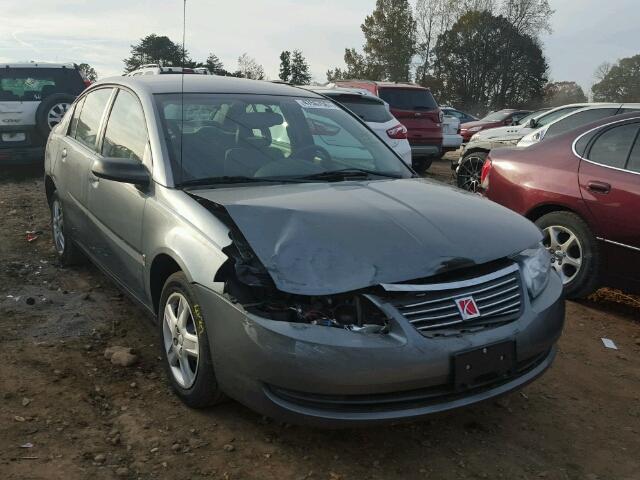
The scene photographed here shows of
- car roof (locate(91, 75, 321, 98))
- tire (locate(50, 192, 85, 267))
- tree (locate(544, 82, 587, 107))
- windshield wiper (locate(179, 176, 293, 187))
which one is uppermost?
tree (locate(544, 82, 587, 107))

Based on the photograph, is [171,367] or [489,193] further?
A: [489,193]

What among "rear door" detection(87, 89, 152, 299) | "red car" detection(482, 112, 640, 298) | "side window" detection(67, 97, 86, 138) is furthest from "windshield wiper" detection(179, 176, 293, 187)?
"red car" detection(482, 112, 640, 298)

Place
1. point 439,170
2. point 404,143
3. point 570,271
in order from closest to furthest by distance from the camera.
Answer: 1. point 570,271
2. point 404,143
3. point 439,170

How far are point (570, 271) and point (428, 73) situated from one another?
59.7 metres

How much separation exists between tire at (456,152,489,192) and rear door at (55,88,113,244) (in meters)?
6.26

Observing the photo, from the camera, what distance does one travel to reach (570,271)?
16.4 ft

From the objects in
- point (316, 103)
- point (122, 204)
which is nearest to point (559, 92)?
point (316, 103)

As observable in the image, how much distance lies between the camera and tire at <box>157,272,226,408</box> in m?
2.89

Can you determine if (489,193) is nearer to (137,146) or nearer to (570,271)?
(570,271)

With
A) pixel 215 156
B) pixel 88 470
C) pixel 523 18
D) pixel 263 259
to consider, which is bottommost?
pixel 88 470

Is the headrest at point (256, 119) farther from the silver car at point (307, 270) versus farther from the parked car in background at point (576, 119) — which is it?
the parked car in background at point (576, 119)

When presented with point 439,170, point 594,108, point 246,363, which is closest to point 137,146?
point 246,363

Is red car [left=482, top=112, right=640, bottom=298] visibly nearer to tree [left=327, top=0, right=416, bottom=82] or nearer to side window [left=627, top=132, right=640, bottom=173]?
side window [left=627, top=132, right=640, bottom=173]

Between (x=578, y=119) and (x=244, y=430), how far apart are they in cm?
756
